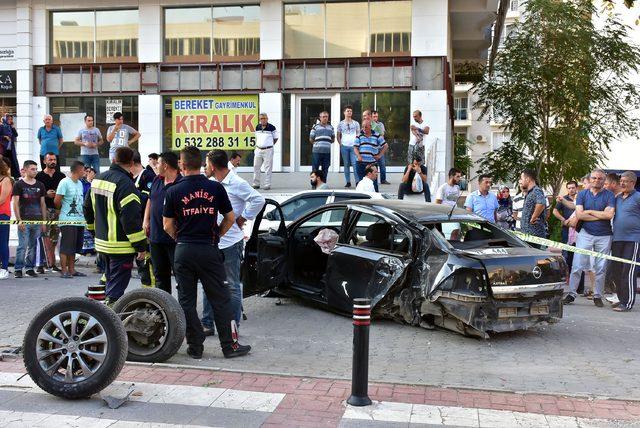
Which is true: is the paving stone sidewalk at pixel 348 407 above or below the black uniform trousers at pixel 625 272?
below

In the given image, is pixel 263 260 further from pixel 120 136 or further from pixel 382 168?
pixel 120 136

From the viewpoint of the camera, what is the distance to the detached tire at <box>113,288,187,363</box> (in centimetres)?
616

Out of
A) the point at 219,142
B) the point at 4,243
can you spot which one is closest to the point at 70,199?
the point at 4,243

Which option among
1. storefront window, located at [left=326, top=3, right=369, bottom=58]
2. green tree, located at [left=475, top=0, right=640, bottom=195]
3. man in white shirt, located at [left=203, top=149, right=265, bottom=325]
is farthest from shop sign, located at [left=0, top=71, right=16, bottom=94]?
man in white shirt, located at [left=203, top=149, right=265, bottom=325]

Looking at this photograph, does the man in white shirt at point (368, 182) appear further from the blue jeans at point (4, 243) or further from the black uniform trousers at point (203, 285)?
the black uniform trousers at point (203, 285)

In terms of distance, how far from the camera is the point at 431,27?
65.9ft

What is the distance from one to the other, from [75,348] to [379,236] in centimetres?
397

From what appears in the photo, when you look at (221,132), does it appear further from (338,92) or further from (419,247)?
(419,247)

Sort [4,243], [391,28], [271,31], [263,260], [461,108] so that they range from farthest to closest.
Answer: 1. [461,108]
2. [271,31]
3. [391,28]
4. [4,243]
5. [263,260]

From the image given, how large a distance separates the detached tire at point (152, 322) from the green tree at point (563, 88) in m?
18.1

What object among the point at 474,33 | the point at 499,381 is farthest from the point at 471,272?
the point at 474,33

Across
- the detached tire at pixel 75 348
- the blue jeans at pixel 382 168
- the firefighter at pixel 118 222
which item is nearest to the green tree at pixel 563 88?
the blue jeans at pixel 382 168

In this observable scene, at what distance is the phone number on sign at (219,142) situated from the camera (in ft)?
69.9

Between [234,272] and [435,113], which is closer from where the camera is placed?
[234,272]
